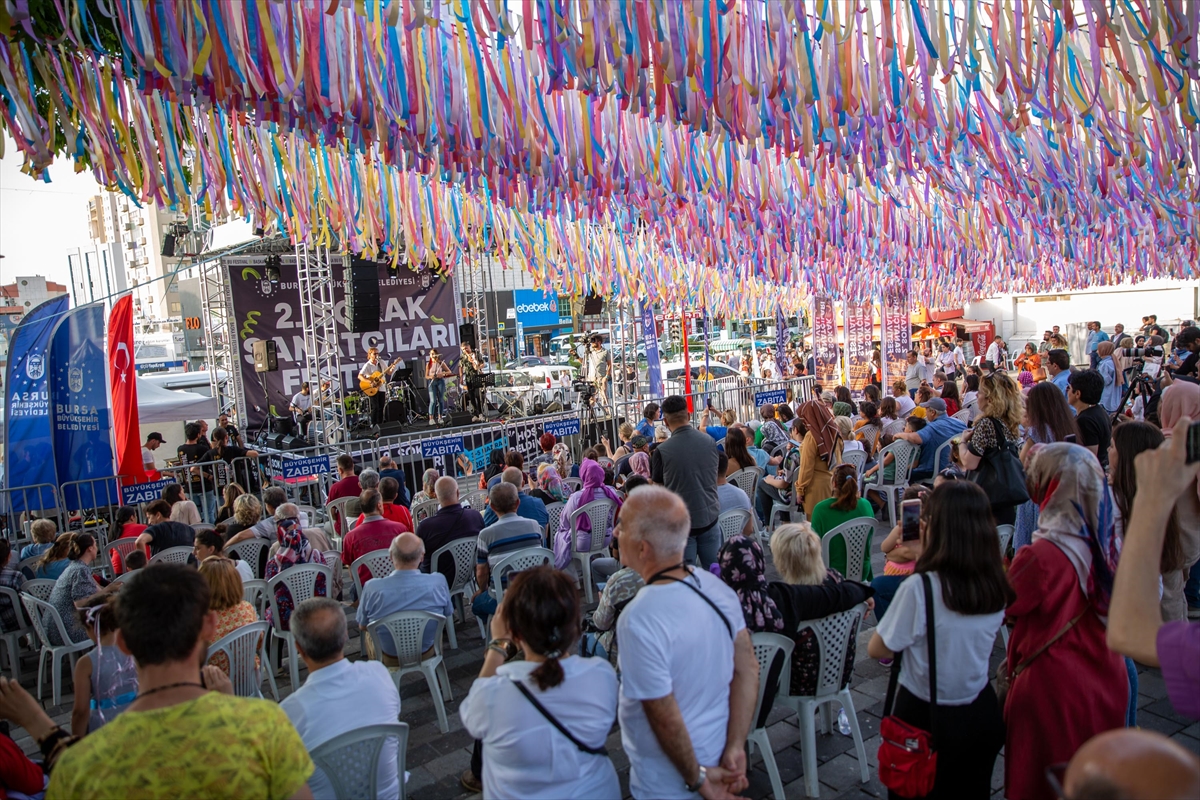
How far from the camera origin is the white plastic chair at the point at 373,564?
4738 mm

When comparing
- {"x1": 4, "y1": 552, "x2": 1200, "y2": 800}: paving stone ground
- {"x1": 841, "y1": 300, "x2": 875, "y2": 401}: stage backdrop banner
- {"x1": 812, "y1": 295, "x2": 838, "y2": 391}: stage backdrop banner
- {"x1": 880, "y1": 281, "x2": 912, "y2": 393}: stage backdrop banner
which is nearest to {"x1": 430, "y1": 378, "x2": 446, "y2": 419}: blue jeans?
{"x1": 812, "y1": 295, "x2": 838, "y2": 391}: stage backdrop banner

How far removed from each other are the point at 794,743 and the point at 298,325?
13.3 metres

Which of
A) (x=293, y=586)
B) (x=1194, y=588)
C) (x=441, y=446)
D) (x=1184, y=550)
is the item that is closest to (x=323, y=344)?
(x=441, y=446)

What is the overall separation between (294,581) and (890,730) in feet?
11.5

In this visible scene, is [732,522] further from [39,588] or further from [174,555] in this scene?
[39,588]

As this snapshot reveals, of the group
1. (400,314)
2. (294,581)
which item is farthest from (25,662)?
(400,314)

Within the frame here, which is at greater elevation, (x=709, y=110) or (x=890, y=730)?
(x=709, y=110)

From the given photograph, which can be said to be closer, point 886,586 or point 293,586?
point 886,586

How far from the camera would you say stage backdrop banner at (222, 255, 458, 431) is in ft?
46.0

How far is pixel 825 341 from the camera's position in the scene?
1502 cm

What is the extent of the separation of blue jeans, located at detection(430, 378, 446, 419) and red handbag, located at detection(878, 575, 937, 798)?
13.3m

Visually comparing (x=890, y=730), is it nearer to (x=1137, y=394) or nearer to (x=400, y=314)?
(x=1137, y=394)

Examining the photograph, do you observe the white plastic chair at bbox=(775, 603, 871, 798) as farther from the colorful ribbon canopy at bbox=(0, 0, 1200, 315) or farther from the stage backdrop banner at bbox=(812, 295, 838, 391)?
the stage backdrop banner at bbox=(812, 295, 838, 391)

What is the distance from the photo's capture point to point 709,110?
3629 millimetres
